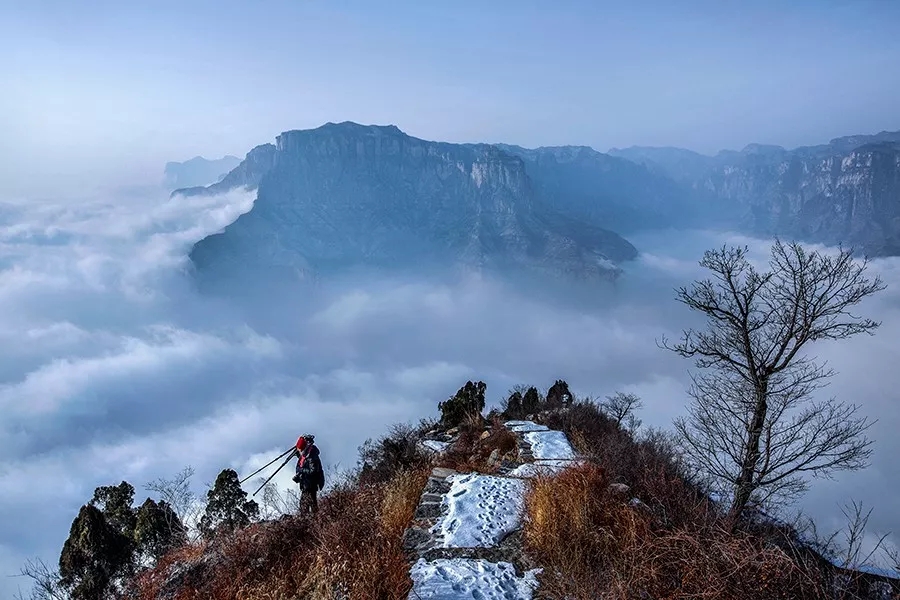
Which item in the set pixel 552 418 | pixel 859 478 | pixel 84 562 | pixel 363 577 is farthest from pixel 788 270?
pixel 859 478

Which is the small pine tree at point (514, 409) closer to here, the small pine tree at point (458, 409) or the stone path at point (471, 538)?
the small pine tree at point (458, 409)

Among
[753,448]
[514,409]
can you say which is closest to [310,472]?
[753,448]

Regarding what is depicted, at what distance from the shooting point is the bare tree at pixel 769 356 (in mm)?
11945

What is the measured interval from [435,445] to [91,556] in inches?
423

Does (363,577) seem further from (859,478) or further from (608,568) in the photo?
(859,478)

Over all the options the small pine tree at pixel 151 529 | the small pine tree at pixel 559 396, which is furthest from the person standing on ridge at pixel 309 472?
→ the small pine tree at pixel 559 396

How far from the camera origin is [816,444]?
1348 cm

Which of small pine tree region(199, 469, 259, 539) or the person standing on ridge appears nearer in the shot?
the person standing on ridge

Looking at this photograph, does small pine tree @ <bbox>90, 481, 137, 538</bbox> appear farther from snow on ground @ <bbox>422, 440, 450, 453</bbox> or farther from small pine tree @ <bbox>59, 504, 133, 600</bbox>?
snow on ground @ <bbox>422, 440, 450, 453</bbox>

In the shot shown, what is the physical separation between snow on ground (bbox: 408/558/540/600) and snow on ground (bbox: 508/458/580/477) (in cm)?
338

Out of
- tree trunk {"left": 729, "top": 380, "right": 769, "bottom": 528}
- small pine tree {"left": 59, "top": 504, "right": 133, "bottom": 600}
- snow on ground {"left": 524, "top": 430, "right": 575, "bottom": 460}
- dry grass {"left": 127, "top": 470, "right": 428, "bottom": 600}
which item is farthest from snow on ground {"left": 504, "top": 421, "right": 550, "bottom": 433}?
small pine tree {"left": 59, "top": 504, "right": 133, "bottom": 600}

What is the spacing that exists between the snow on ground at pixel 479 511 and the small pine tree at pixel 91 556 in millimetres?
12283

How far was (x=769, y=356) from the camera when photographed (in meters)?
12.8

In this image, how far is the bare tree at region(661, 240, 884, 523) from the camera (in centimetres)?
1195
